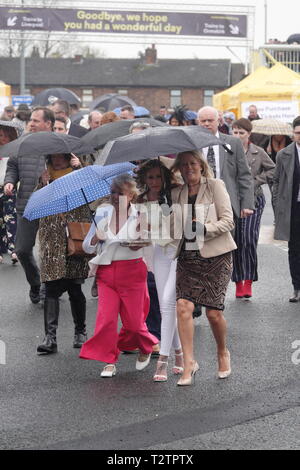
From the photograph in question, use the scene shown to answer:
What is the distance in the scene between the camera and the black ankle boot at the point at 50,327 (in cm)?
834

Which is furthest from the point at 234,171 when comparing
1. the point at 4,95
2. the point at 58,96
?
the point at 4,95

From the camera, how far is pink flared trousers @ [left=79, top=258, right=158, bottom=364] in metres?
7.59

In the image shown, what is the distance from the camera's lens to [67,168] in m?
8.68

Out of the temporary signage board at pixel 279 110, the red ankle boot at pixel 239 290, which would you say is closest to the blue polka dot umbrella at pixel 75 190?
the red ankle boot at pixel 239 290

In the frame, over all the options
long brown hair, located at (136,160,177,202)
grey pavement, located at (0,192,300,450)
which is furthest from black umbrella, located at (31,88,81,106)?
long brown hair, located at (136,160,177,202)

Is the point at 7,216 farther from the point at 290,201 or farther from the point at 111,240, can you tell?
the point at 111,240

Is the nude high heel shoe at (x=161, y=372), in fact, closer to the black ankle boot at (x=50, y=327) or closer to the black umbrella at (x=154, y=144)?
the black ankle boot at (x=50, y=327)

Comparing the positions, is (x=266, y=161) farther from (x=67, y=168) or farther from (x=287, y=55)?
(x=287, y=55)

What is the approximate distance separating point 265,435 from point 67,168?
3.49 metres

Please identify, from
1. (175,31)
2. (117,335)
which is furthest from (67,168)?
(175,31)

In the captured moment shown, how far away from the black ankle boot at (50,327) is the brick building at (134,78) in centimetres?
8432

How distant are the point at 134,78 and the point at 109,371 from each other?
88222 millimetres

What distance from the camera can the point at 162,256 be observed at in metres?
7.59
